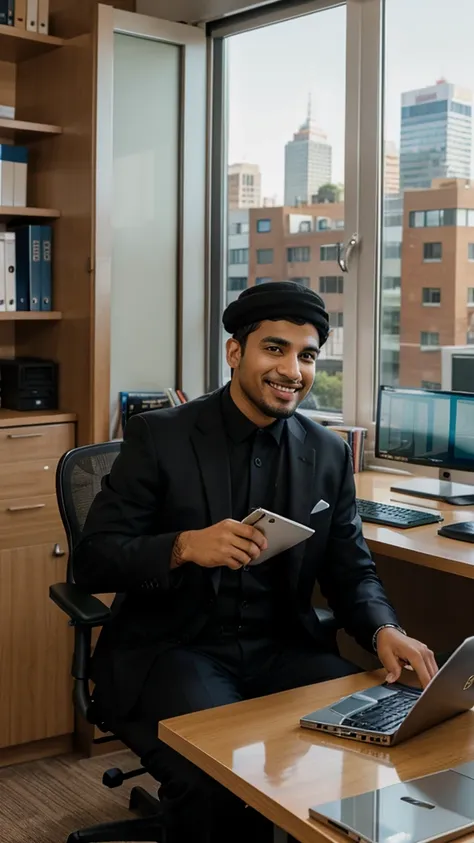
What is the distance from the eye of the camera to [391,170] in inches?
131

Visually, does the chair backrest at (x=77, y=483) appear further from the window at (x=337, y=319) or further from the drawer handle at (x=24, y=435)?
the window at (x=337, y=319)

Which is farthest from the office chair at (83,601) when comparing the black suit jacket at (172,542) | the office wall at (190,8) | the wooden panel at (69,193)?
the office wall at (190,8)

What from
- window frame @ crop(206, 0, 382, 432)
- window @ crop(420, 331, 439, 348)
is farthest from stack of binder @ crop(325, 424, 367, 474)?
window @ crop(420, 331, 439, 348)

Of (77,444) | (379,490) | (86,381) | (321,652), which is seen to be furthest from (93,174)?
(321,652)

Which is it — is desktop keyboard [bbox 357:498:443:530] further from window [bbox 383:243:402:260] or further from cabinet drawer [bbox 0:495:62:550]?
cabinet drawer [bbox 0:495:62:550]

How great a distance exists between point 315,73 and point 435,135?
24.2 inches

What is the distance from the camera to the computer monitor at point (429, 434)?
2939 millimetres

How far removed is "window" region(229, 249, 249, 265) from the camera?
3889mm

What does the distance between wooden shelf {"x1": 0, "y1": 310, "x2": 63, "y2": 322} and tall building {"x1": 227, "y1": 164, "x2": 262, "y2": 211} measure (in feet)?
2.71

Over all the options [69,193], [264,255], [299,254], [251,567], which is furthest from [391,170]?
[251,567]

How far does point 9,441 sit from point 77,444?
0.27 metres

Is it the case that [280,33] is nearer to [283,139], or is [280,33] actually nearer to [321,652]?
[283,139]

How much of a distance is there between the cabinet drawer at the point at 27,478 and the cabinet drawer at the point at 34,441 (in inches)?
0.8

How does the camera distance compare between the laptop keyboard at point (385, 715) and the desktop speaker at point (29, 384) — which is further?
the desktop speaker at point (29, 384)
